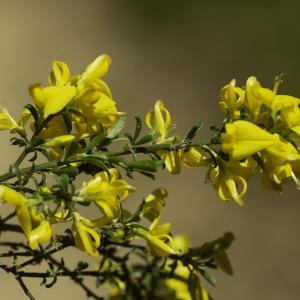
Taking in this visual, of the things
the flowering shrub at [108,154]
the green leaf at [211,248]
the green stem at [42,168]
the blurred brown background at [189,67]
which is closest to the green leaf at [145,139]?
the flowering shrub at [108,154]

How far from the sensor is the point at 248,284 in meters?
2.62

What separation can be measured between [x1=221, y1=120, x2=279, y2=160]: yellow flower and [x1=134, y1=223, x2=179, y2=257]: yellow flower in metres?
0.15

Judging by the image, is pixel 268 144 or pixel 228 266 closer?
pixel 268 144

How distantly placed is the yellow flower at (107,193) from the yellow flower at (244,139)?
121 millimetres

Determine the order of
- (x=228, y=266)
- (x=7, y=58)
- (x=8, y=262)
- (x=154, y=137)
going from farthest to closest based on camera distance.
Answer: (x=7, y=58) < (x=8, y=262) < (x=228, y=266) < (x=154, y=137)

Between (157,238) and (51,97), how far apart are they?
0.71ft

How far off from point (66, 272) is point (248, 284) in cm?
184

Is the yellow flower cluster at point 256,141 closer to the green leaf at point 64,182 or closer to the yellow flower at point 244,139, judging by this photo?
the yellow flower at point 244,139

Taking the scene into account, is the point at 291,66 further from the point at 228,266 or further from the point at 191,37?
the point at 228,266

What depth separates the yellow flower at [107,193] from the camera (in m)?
0.72

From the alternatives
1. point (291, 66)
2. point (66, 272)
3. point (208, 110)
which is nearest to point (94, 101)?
point (66, 272)

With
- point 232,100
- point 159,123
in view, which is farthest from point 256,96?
point 159,123

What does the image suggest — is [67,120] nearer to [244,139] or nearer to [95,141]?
[95,141]

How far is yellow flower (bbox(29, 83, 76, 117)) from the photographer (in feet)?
2.45
